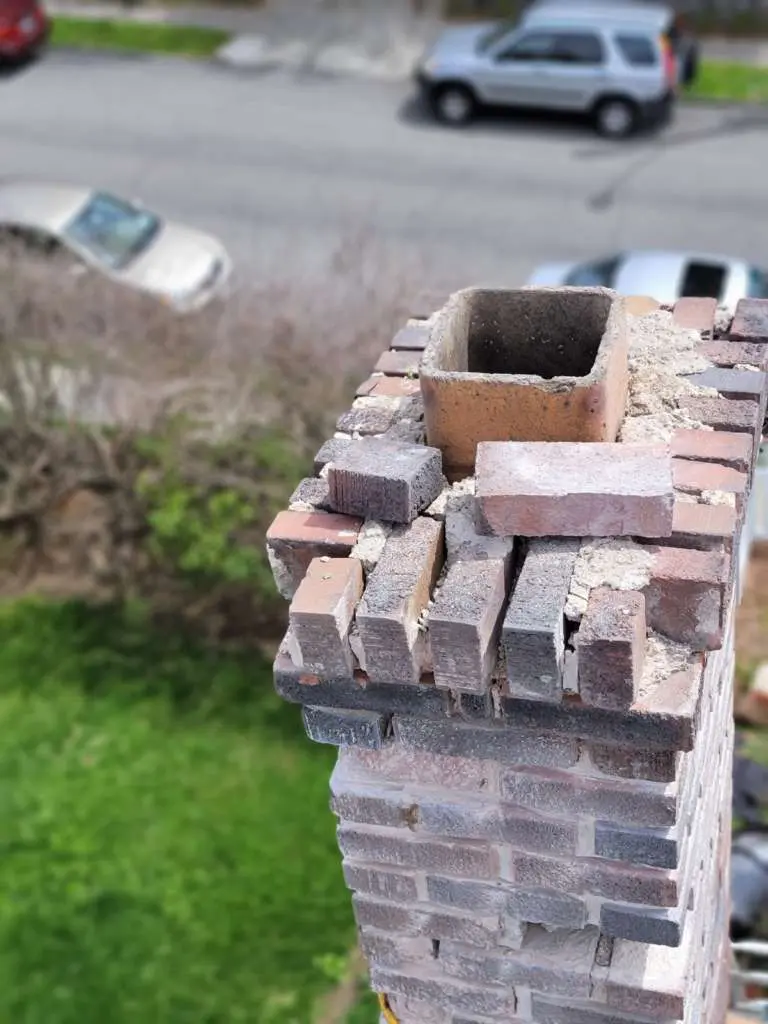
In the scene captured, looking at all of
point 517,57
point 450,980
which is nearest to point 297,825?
point 450,980

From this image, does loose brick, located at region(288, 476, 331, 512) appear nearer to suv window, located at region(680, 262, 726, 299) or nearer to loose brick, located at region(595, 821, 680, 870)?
loose brick, located at region(595, 821, 680, 870)

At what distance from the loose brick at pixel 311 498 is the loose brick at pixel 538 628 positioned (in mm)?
502

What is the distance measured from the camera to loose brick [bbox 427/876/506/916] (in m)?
2.51

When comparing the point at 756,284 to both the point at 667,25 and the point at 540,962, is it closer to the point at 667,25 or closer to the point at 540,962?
the point at 667,25

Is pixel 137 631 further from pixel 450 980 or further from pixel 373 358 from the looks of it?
pixel 450 980

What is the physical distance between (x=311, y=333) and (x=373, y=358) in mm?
506

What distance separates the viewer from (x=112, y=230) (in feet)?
36.7

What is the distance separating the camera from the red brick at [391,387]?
9.18 ft

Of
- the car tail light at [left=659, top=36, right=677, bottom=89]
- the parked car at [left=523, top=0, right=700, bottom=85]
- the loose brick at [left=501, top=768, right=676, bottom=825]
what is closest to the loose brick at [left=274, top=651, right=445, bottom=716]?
the loose brick at [left=501, top=768, right=676, bottom=825]

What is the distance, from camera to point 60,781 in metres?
7.06

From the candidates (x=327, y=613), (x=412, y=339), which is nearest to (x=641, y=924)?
(x=327, y=613)

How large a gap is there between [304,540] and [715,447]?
92 cm

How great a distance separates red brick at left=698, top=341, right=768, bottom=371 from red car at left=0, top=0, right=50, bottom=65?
1820cm

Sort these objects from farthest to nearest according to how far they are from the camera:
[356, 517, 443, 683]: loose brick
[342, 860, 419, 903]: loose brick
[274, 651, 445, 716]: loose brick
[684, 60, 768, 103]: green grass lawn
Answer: [684, 60, 768, 103]: green grass lawn, [342, 860, 419, 903]: loose brick, [274, 651, 445, 716]: loose brick, [356, 517, 443, 683]: loose brick
